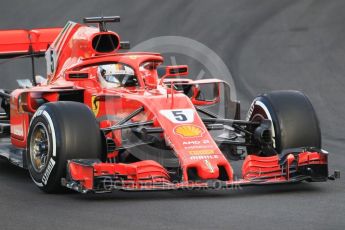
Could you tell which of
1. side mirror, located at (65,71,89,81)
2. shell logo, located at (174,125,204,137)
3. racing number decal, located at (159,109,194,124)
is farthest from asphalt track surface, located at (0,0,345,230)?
side mirror, located at (65,71,89,81)

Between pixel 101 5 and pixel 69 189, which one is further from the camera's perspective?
pixel 101 5

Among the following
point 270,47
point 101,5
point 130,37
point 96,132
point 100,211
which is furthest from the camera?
point 101,5

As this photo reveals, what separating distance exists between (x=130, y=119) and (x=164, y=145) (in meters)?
0.63

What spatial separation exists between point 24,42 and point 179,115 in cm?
502

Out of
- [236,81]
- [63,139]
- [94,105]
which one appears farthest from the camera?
[236,81]

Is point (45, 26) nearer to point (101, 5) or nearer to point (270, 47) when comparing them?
point (101, 5)

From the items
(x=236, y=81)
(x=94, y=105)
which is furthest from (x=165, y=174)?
(x=236, y=81)

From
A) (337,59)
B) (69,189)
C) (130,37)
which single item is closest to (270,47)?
(337,59)

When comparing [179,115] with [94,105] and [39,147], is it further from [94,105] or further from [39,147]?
[39,147]

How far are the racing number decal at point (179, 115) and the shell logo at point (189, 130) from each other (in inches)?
4.1

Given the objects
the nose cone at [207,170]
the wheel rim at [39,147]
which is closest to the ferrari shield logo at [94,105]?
the wheel rim at [39,147]

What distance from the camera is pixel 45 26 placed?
2744cm

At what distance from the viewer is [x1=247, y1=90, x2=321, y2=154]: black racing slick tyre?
13242mm

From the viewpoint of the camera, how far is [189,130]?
498 inches
